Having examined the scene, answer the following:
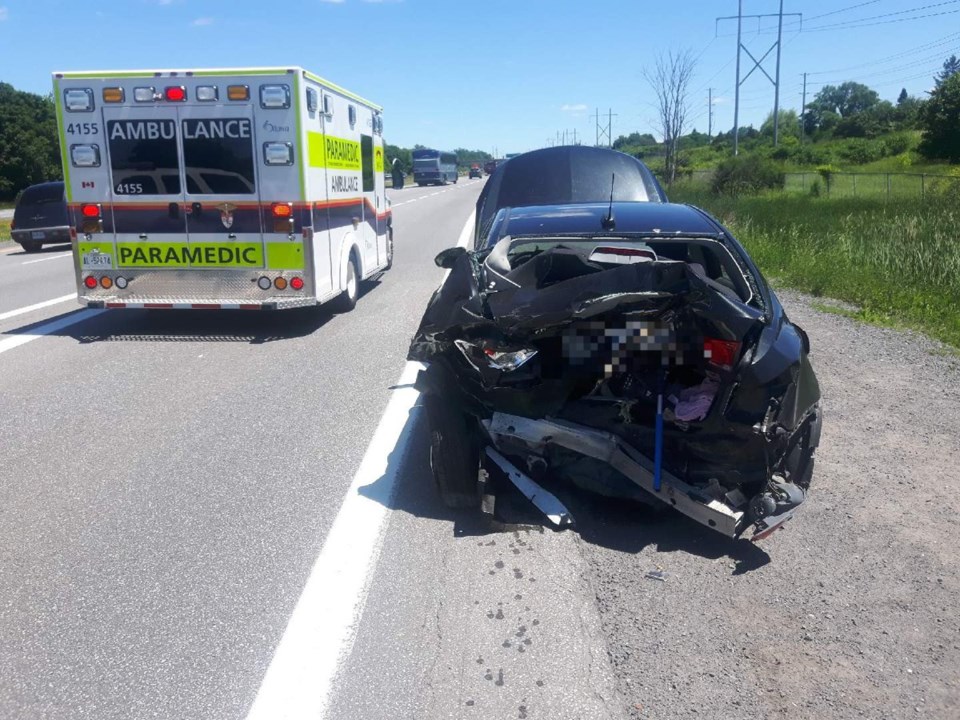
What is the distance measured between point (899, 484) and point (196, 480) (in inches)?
165

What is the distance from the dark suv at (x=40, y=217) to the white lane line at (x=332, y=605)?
19.4 m

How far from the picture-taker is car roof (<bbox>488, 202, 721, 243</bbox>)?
540 centimetres

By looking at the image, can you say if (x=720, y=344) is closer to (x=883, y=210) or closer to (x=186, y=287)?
(x=186, y=287)

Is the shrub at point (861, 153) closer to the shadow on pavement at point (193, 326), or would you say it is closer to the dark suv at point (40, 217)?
the dark suv at point (40, 217)

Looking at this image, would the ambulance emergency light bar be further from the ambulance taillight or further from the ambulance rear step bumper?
the ambulance rear step bumper

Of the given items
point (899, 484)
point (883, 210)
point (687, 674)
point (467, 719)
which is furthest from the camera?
point (883, 210)

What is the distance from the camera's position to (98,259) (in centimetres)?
1010

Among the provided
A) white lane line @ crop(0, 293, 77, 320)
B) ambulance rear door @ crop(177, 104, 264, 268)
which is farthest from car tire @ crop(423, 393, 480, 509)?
white lane line @ crop(0, 293, 77, 320)

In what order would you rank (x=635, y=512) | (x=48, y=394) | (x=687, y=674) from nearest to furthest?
(x=687, y=674), (x=635, y=512), (x=48, y=394)

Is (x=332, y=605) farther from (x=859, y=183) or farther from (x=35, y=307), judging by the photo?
(x=859, y=183)

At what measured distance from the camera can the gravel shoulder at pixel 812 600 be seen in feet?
10.7

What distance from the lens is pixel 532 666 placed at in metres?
3.45

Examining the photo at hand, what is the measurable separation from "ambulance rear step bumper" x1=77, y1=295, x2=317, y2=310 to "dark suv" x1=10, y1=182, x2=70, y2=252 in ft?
44.8

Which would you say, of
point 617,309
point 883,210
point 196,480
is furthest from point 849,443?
point 883,210
